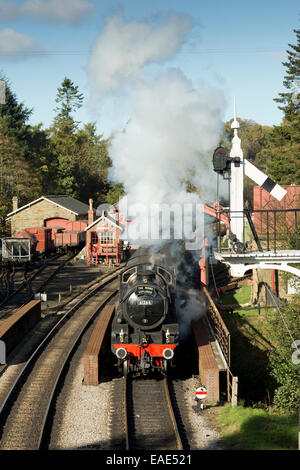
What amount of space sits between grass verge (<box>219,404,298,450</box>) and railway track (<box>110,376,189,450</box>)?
3.85ft

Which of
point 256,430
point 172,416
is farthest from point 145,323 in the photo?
point 256,430

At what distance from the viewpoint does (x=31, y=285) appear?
30.3m

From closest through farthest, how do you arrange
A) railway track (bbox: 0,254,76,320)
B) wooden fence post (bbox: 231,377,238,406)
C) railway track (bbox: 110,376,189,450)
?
railway track (bbox: 110,376,189,450), wooden fence post (bbox: 231,377,238,406), railway track (bbox: 0,254,76,320)

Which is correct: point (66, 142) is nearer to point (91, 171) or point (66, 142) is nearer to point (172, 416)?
point (91, 171)

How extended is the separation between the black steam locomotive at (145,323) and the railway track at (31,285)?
32.9 feet

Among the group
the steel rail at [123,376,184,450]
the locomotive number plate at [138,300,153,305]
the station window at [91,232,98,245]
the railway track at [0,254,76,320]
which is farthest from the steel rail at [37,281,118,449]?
the station window at [91,232,98,245]

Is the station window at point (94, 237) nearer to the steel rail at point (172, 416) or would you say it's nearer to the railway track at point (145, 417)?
the railway track at point (145, 417)

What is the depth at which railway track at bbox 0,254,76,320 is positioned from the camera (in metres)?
24.6

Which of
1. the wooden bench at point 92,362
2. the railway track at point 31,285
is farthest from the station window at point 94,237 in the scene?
the wooden bench at point 92,362

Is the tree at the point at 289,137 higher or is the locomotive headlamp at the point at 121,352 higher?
the tree at the point at 289,137

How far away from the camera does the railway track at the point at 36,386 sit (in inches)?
456

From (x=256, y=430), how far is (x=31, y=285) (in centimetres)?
2126

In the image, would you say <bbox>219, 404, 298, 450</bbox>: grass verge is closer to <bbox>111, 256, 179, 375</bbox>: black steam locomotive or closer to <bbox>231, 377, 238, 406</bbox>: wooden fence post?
<bbox>231, 377, 238, 406</bbox>: wooden fence post

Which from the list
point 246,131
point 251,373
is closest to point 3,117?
point 246,131
